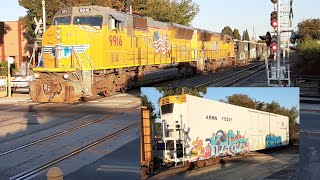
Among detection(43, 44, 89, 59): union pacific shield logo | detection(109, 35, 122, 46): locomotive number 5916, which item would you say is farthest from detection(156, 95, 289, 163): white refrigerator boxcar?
detection(109, 35, 122, 46): locomotive number 5916

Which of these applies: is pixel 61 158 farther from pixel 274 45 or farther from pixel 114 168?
pixel 274 45

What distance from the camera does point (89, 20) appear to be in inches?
766

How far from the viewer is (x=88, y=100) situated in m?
19.2

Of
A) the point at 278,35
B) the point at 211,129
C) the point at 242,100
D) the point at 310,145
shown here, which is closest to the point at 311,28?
the point at 278,35

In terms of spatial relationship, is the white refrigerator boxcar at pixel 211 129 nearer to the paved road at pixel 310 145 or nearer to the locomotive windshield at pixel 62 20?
the paved road at pixel 310 145

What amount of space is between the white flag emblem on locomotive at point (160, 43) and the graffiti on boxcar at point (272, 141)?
835 inches

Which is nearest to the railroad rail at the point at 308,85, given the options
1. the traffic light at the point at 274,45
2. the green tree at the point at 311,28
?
the traffic light at the point at 274,45

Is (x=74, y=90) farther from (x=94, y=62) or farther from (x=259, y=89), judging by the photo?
(x=259, y=89)

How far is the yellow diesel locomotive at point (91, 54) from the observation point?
59.2 ft

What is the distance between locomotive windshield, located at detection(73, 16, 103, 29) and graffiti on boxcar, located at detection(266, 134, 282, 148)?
15.8 m

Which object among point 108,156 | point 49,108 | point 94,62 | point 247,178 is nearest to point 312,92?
point 94,62

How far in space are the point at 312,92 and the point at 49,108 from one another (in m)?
14.3

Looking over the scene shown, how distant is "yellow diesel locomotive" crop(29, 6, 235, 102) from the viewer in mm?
18047

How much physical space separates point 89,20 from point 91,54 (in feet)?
6.53
